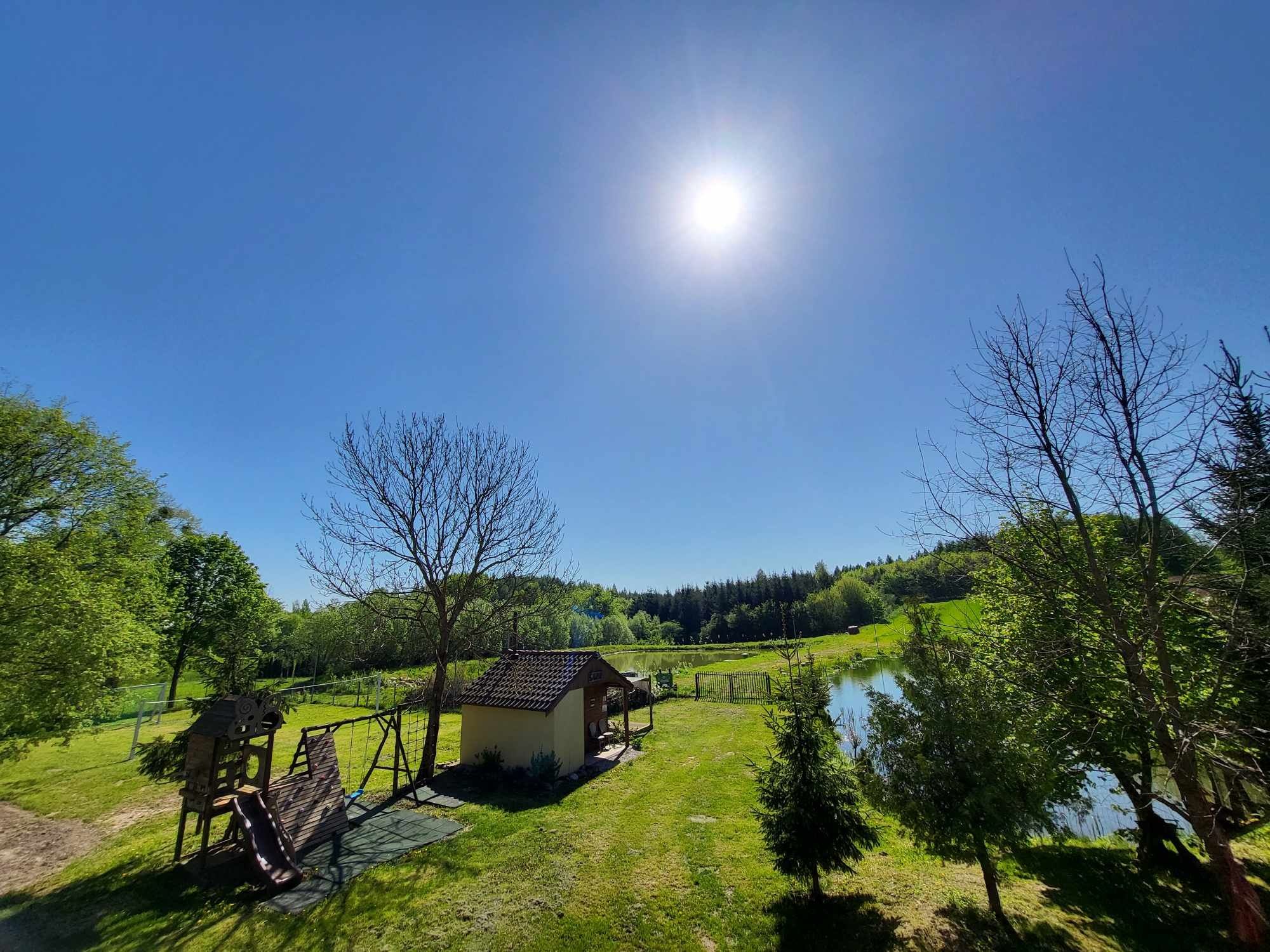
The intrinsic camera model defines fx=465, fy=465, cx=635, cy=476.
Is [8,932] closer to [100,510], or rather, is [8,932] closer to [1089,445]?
[100,510]

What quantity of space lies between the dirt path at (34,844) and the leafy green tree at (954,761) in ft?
45.4

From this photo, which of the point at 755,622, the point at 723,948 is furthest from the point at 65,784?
the point at 755,622

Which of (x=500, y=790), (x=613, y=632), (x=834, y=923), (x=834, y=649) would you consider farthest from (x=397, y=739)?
(x=613, y=632)

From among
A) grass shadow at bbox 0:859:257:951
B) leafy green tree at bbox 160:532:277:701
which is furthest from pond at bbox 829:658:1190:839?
leafy green tree at bbox 160:532:277:701

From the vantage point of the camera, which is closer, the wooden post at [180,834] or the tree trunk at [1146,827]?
the wooden post at [180,834]

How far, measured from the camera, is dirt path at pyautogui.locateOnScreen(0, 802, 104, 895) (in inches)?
314

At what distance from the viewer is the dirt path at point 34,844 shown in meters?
7.98

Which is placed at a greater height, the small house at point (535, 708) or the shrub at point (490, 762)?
the small house at point (535, 708)

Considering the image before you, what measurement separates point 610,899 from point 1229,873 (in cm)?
766

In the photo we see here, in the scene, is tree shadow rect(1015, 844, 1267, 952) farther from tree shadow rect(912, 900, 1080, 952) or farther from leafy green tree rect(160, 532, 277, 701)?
leafy green tree rect(160, 532, 277, 701)

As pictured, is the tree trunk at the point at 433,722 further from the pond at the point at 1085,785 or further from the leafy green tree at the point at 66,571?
the pond at the point at 1085,785

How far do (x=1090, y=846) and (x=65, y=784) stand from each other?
2497 cm

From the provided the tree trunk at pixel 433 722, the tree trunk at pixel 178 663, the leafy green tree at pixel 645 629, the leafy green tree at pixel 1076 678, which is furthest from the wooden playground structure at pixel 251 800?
the leafy green tree at pixel 645 629

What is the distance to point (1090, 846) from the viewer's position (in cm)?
998
